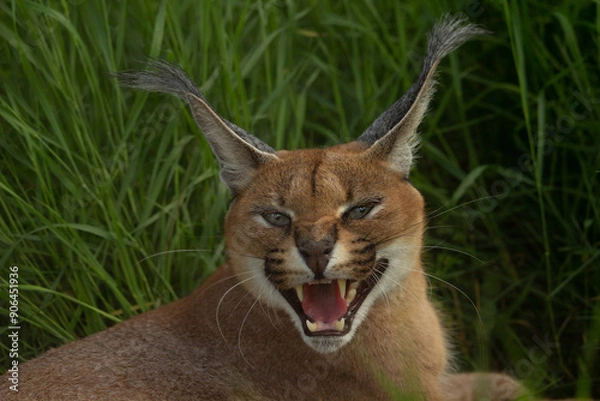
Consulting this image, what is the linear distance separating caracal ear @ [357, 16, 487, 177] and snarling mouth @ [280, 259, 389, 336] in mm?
510

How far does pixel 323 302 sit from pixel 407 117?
77 cm

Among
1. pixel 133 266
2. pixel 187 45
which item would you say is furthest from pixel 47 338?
pixel 187 45

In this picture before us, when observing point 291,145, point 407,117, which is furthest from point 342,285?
point 291,145

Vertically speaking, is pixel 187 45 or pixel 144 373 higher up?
pixel 187 45

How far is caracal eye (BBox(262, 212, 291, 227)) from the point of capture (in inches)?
136

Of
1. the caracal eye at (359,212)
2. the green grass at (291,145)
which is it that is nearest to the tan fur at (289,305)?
the caracal eye at (359,212)

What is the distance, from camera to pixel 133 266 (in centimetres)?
446

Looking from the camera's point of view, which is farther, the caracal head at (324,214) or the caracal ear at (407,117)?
the caracal ear at (407,117)

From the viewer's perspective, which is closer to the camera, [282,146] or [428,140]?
[282,146]

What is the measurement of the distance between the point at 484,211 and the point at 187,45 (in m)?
1.89

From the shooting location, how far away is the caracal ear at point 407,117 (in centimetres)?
359

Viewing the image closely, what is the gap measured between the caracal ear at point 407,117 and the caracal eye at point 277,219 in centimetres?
43

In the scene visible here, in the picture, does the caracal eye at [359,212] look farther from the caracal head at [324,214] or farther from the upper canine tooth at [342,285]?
the upper canine tooth at [342,285]

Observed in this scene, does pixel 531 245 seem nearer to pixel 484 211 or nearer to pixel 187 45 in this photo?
pixel 484 211
